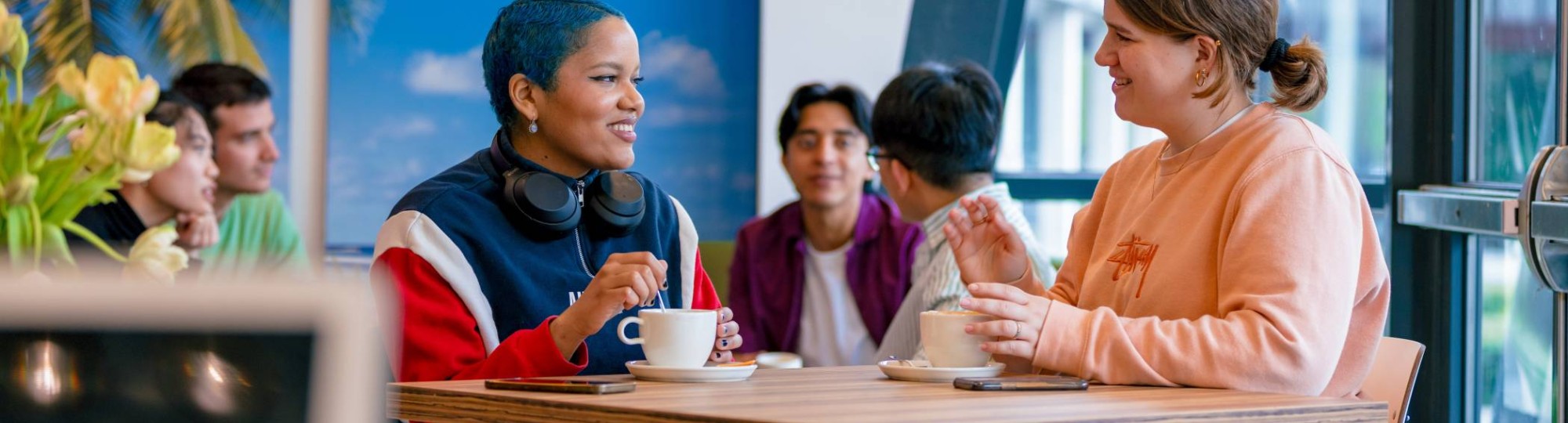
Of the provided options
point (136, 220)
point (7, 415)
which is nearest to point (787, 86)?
point (136, 220)

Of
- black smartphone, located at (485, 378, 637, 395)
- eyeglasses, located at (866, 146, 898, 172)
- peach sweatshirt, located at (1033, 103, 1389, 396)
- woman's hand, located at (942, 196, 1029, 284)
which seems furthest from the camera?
eyeglasses, located at (866, 146, 898, 172)

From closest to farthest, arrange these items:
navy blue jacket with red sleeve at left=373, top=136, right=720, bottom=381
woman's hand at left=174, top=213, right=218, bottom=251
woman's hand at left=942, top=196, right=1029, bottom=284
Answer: navy blue jacket with red sleeve at left=373, top=136, right=720, bottom=381 < woman's hand at left=942, top=196, right=1029, bottom=284 < woman's hand at left=174, top=213, right=218, bottom=251

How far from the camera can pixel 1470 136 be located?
3109 mm

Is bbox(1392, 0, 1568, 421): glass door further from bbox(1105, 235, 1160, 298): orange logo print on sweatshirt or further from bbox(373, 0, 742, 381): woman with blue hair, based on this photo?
bbox(373, 0, 742, 381): woman with blue hair

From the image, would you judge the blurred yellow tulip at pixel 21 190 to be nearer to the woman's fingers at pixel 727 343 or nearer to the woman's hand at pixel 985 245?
the woman's fingers at pixel 727 343

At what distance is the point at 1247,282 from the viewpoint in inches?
56.7

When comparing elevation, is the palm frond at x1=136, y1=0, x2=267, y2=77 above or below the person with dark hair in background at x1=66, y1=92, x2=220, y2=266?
above

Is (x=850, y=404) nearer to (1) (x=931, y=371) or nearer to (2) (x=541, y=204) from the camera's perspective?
(1) (x=931, y=371)

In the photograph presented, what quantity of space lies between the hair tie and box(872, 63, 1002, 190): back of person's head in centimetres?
127

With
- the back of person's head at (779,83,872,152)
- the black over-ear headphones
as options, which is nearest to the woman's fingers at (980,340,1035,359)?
the black over-ear headphones

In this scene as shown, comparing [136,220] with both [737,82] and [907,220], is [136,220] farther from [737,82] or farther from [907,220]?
[737,82]

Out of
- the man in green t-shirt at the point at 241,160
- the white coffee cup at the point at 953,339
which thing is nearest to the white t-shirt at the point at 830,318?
the man in green t-shirt at the point at 241,160

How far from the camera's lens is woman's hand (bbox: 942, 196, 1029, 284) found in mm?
1862

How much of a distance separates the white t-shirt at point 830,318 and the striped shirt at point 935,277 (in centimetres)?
49
